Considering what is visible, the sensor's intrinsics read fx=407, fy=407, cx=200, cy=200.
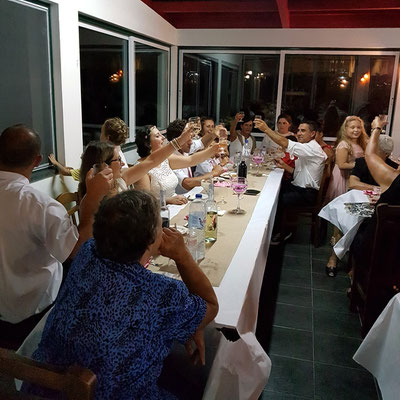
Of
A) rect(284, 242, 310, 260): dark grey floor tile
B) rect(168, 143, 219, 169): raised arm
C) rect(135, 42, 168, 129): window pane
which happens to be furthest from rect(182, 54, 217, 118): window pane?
rect(168, 143, 219, 169): raised arm

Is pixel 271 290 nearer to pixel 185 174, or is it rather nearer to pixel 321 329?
pixel 321 329

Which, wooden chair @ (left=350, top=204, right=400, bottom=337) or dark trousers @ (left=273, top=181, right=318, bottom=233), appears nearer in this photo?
wooden chair @ (left=350, top=204, right=400, bottom=337)

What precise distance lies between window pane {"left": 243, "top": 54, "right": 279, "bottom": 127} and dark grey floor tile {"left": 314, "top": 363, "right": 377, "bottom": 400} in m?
4.49

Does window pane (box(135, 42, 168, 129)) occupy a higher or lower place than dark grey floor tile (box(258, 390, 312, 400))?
higher

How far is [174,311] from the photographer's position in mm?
1156

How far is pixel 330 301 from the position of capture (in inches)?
120

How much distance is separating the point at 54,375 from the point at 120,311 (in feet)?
0.78

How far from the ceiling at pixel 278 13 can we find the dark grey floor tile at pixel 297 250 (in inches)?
99.9

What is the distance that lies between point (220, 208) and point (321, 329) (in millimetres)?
1037

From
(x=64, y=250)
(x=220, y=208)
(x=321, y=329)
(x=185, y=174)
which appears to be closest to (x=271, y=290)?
(x=321, y=329)

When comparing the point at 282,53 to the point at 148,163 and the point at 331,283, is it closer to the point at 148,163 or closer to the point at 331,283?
the point at 331,283

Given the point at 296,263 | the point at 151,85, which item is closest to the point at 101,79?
the point at 151,85

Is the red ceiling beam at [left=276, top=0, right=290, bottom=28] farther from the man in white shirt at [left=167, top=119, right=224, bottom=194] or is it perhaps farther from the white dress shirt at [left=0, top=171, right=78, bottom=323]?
the white dress shirt at [left=0, top=171, right=78, bottom=323]

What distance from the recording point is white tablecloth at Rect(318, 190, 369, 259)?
9.49 ft
